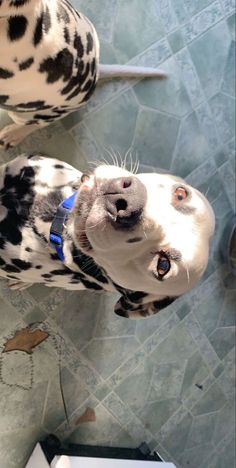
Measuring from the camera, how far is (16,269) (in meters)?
2.59

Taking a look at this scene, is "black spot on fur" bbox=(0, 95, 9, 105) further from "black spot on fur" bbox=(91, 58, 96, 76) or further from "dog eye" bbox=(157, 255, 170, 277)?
"dog eye" bbox=(157, 255, 170, 277)

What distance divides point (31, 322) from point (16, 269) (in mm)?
917

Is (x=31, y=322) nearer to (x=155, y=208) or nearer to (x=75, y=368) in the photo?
(x=75, y=368)

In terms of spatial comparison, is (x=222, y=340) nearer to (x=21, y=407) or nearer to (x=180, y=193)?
(x=21, y=407)

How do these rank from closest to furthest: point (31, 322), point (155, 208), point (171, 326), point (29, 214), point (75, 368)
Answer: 1. point (155, 208)
2. point (29, 214)
3. point (31, 322)
4. point (75, 368)
5. point (171, 326)

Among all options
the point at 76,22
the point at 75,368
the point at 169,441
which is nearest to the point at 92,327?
the point at 75,368

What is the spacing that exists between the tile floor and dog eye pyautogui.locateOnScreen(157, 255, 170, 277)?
142 centimetres

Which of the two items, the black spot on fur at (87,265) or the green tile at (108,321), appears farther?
the green tile at (108,321)

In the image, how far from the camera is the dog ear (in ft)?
7.82

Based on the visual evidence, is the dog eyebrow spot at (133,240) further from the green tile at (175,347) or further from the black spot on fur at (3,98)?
the green tile at (175,347)

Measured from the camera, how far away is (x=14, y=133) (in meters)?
3.16

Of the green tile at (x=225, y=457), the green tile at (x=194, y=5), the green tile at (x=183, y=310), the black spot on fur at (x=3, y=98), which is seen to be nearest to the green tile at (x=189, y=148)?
the green tile at (x=194, y=5)

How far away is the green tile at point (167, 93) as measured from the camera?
12.7 feet

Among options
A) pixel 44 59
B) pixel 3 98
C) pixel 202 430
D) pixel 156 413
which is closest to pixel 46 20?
pixel 44 59
